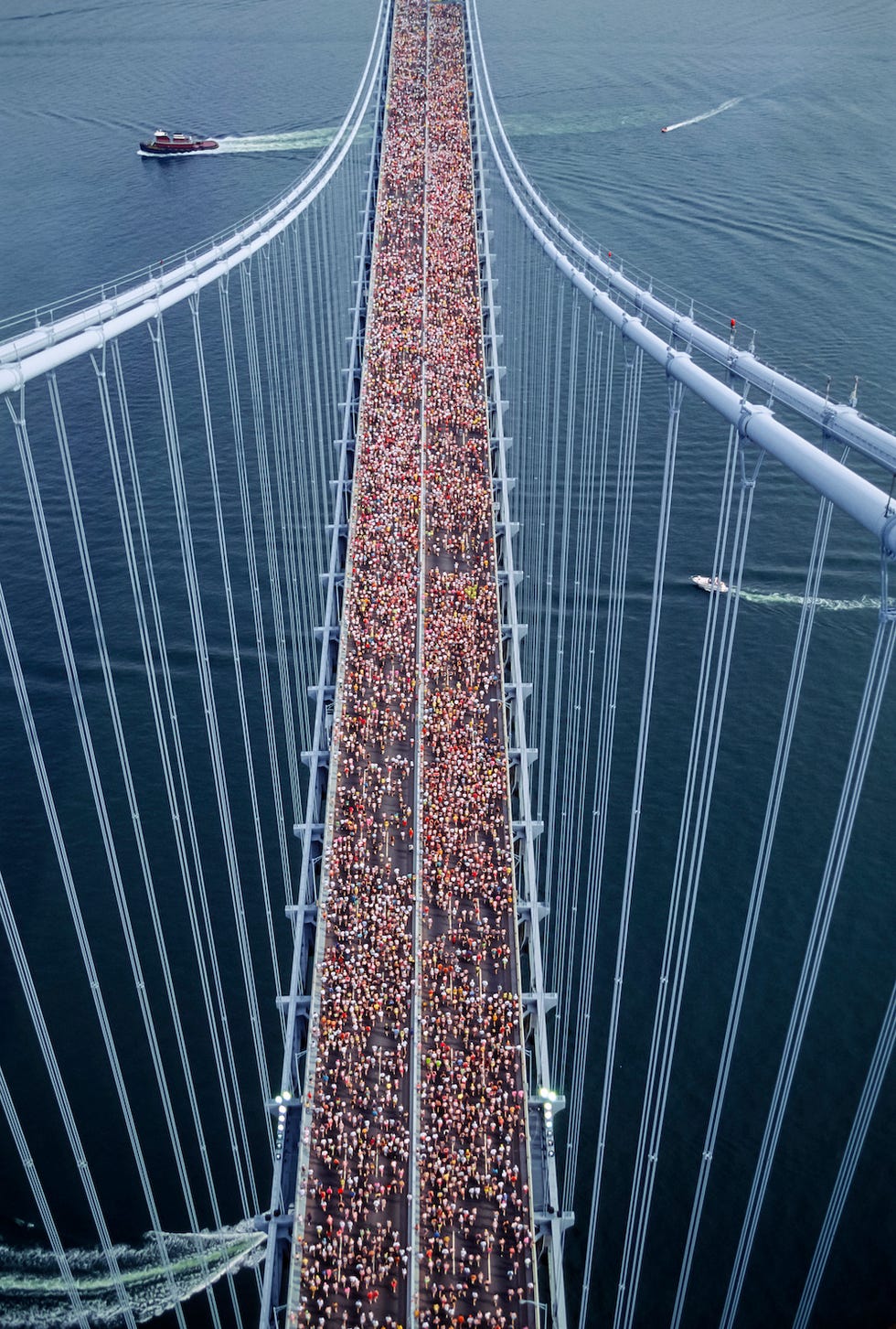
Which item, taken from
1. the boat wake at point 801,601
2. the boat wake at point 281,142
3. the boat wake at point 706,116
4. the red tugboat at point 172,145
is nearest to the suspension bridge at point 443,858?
the boat wake at point 801,601

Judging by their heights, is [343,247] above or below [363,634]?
above

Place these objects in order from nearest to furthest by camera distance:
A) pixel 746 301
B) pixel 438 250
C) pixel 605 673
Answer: pixel 605 673 → pixel 438 250 → pixel 746 301

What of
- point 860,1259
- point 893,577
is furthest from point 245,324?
point 860,1259

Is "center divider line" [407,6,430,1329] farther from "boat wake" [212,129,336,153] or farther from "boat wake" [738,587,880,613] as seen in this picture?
"boat wake" [212,129,336,153]

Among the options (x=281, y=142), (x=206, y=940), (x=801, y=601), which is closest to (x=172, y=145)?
(x=281, y=142)

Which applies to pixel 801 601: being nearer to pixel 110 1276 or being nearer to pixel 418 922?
pixel 418 922

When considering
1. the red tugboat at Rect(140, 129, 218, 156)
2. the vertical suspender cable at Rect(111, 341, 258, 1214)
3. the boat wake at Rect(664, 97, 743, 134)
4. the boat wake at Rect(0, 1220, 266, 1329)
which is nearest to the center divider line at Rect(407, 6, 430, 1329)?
the vertical suspender cable at Rect(111, 341, 258, 1214)

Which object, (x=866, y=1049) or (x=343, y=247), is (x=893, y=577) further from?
(x=343, y=247)

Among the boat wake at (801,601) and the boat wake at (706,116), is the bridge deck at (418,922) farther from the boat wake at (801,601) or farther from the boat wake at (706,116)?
the boat wake at (706,116)
